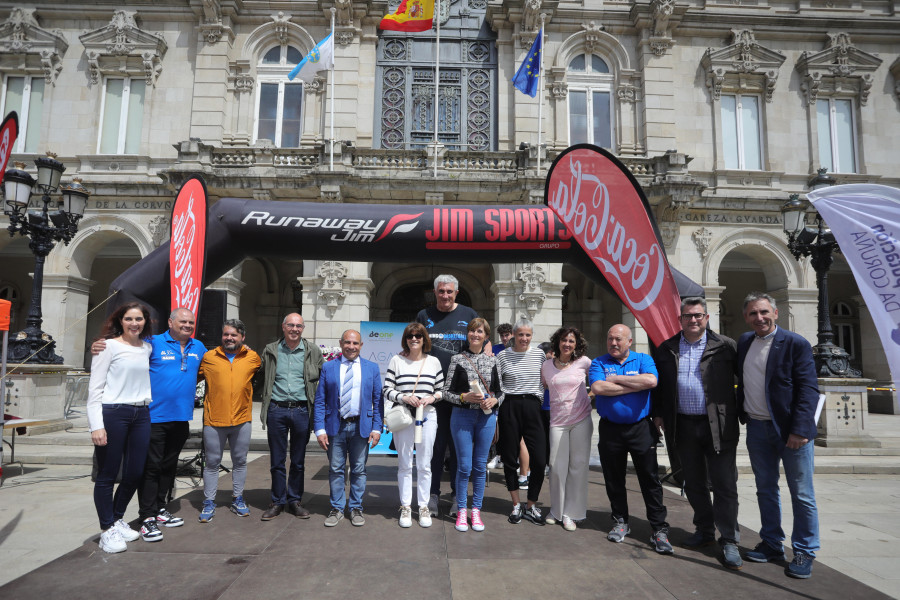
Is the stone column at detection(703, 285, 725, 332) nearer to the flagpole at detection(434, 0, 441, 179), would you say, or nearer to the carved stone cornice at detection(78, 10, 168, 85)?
the flagpole at detection(434, 0, 441, 179)

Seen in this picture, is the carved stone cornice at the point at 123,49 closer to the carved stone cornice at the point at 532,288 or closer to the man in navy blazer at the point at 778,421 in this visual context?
the carved stone cornice at the point at 532,288

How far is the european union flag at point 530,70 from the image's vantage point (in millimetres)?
14281

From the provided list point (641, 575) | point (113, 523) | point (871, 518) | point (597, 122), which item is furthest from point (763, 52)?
point (113, 523)

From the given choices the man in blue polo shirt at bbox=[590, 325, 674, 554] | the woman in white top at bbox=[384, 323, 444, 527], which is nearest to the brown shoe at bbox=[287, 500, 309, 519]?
the woman in white top at bbox=[384, 323, 444, 527]

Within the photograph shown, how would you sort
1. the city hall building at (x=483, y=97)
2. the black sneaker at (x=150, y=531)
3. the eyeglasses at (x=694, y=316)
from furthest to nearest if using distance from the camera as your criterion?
the city hall building at (x=483, y=97), the eyeglasses at (x=694, y=316), the black sneaker at (x=150, y=531)

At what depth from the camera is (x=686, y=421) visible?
14.7 feet

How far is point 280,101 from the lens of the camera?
1661 cm

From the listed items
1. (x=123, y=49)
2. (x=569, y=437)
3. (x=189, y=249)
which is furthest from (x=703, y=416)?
(x=123, y=49)

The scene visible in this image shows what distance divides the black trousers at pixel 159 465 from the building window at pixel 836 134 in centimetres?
1964

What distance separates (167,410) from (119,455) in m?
0.57

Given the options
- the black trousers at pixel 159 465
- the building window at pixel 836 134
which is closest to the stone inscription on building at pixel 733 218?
the building window at pixel 836 134

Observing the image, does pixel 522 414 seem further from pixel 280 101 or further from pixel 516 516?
pixel 280 101

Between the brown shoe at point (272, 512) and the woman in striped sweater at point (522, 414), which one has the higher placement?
the woman in striped sweater at point (522, 414)

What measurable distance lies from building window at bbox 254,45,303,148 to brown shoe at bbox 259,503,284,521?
45.2 ft
